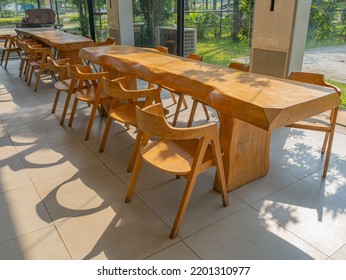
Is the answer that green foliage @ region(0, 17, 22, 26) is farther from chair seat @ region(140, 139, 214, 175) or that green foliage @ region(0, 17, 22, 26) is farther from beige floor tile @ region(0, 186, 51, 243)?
chair seat @ region(140, 139, 214, 175)

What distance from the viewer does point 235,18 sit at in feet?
16.0

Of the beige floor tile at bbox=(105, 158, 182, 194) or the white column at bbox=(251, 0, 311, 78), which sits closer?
the beige floor tile at bbox=(105, 158, 182, 194)

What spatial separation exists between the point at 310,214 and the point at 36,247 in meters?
1.75

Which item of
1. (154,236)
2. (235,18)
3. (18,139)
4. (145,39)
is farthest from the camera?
(145,39)

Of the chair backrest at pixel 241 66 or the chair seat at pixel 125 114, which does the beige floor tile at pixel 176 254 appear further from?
the chair backrest at pixel 241 66

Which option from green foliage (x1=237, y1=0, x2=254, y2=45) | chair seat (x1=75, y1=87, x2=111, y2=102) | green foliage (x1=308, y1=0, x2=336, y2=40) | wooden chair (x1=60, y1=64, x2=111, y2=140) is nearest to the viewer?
wooden chair (x1=60, y1=64, x2=111, y2=140)

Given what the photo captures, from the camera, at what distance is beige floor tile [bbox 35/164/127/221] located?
2.20 metres

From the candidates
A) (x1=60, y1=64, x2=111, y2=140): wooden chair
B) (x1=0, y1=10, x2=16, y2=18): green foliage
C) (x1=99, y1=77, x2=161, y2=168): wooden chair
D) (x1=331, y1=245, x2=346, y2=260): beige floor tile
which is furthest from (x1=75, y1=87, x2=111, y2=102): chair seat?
(x1=0, y1=10, x2=16, y2=18): green foliage

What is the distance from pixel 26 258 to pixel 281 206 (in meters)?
1.66

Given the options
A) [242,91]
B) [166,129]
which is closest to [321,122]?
[242,91]

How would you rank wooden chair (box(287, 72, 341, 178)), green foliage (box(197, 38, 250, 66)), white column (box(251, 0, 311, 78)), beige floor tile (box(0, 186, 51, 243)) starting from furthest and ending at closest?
green foliage (box(197, 38, 250, 66)) < white column (box(251, 0, 311, 78)) < wooden chair (box(287, 72, 341, 178)) < beige floor tile (box(0, 186, 51, 243))
